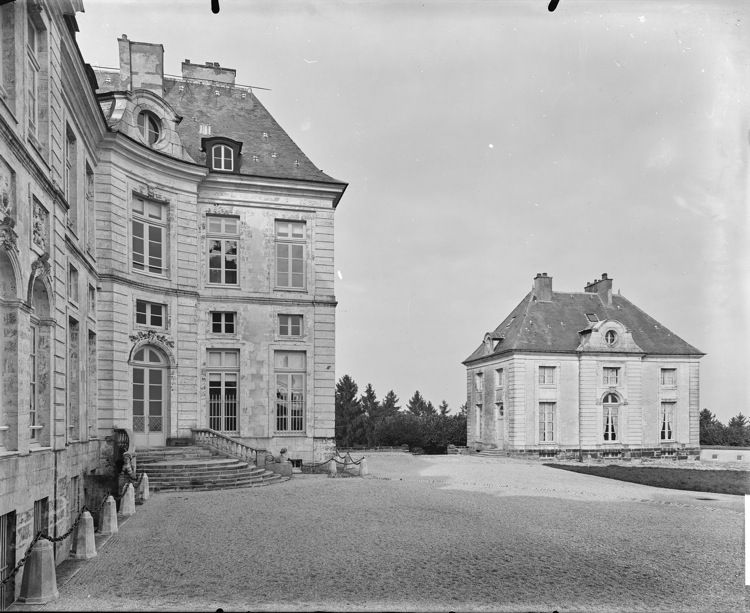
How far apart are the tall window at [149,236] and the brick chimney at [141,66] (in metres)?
3.72

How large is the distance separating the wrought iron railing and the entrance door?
112 centimetres

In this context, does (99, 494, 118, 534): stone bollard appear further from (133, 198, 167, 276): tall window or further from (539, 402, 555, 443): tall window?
(539, 402, 555, 443): tall window

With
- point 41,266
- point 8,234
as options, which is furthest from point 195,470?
point 8,234

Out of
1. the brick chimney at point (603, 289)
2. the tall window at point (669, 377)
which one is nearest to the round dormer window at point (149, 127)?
the brick chimney at point (603, 289)

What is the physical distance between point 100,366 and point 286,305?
577 cm

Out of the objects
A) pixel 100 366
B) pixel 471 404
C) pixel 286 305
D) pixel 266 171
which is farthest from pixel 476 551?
pixel 471 404

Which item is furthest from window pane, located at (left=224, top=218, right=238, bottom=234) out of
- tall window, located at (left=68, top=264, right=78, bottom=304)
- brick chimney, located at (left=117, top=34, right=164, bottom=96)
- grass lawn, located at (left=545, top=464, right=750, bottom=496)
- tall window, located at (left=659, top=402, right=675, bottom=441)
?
tall window, located at (left=659, top=402, right=675, bottom=441)

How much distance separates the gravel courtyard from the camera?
273 inches

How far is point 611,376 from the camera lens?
31703 mm

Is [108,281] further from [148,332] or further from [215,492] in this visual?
[215,492]

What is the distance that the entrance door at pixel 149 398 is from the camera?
1838cm

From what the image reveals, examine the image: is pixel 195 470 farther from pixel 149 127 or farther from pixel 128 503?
pixel 149 127

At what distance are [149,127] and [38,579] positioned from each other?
14.9m

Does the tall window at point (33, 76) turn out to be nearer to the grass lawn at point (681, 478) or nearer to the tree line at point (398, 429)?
the grass lawn at point (681, 478)
